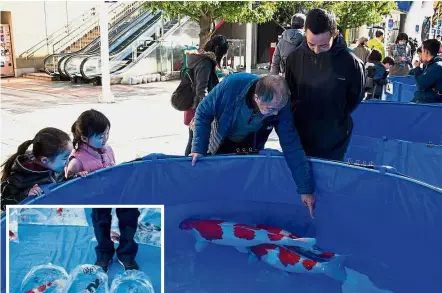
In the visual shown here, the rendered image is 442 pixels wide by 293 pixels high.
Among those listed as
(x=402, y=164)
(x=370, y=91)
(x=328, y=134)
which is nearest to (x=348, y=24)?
(x=370, y=91)

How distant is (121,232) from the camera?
5.90 ft

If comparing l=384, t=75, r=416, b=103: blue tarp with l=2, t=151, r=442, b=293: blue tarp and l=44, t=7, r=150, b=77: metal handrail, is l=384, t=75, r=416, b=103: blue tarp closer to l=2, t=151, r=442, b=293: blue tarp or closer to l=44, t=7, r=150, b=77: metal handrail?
l=2, t=151, r=442, b=293: blue tarp

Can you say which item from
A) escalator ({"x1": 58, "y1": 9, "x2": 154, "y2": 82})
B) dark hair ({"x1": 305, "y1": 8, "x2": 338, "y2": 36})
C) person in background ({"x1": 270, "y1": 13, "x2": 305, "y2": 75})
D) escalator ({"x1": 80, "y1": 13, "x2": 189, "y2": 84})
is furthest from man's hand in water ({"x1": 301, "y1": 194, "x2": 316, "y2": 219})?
escalator ({"x1": 58, "y1": 9, "x2": 154, "y2": 82})

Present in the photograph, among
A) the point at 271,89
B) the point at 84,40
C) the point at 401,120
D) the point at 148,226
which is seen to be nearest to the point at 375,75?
the point at 401,120

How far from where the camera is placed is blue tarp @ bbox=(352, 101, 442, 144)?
4.79 meters

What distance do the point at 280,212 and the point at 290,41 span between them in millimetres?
2640

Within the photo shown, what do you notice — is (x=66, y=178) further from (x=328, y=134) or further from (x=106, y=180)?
(x=328, y=134)

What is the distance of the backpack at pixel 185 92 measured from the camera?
12.7 feet

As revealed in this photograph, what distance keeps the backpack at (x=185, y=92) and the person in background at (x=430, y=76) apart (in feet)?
8.72

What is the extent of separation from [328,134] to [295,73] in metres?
0.41

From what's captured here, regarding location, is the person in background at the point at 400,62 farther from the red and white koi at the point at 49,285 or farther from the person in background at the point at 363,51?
Answer: the red and white koi at the point at 49,285

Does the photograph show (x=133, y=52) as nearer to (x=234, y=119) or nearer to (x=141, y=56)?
(x=141, y=56)

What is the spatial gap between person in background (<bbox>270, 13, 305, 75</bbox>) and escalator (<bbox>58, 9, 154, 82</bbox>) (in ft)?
29.3

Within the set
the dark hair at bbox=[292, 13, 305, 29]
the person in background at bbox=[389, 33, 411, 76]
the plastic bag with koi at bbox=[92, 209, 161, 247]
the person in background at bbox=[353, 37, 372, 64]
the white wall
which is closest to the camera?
the plastic bag with koi at bbox=[92, 209, 161, 247]
